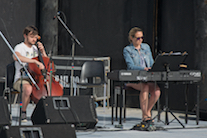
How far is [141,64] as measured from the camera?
464 cm

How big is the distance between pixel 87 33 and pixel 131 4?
40.7 inches

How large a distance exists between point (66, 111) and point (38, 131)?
1.13 meters

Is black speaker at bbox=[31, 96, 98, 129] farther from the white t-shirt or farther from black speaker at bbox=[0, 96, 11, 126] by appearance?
the white t-shirt

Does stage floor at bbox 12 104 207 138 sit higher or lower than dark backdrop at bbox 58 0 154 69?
lower

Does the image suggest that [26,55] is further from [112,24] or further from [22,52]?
[112,24]

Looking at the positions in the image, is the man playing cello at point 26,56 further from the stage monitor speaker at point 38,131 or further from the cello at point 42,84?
the stage monitor speaker at point 38,131

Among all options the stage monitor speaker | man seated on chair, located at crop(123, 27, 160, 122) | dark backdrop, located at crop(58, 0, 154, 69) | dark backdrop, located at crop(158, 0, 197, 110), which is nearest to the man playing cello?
man seated on chair, located at crop(123, 27, 160, 122)

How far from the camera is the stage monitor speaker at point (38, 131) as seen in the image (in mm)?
2221

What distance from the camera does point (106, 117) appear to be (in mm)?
5324

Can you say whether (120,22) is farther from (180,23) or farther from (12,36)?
(12,36)

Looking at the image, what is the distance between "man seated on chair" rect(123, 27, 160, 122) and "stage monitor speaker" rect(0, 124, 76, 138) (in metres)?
2.05

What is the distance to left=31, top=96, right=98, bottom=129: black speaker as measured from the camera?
3396mm

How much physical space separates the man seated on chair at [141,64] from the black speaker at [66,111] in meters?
1.03

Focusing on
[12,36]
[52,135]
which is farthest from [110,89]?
[52,135]
